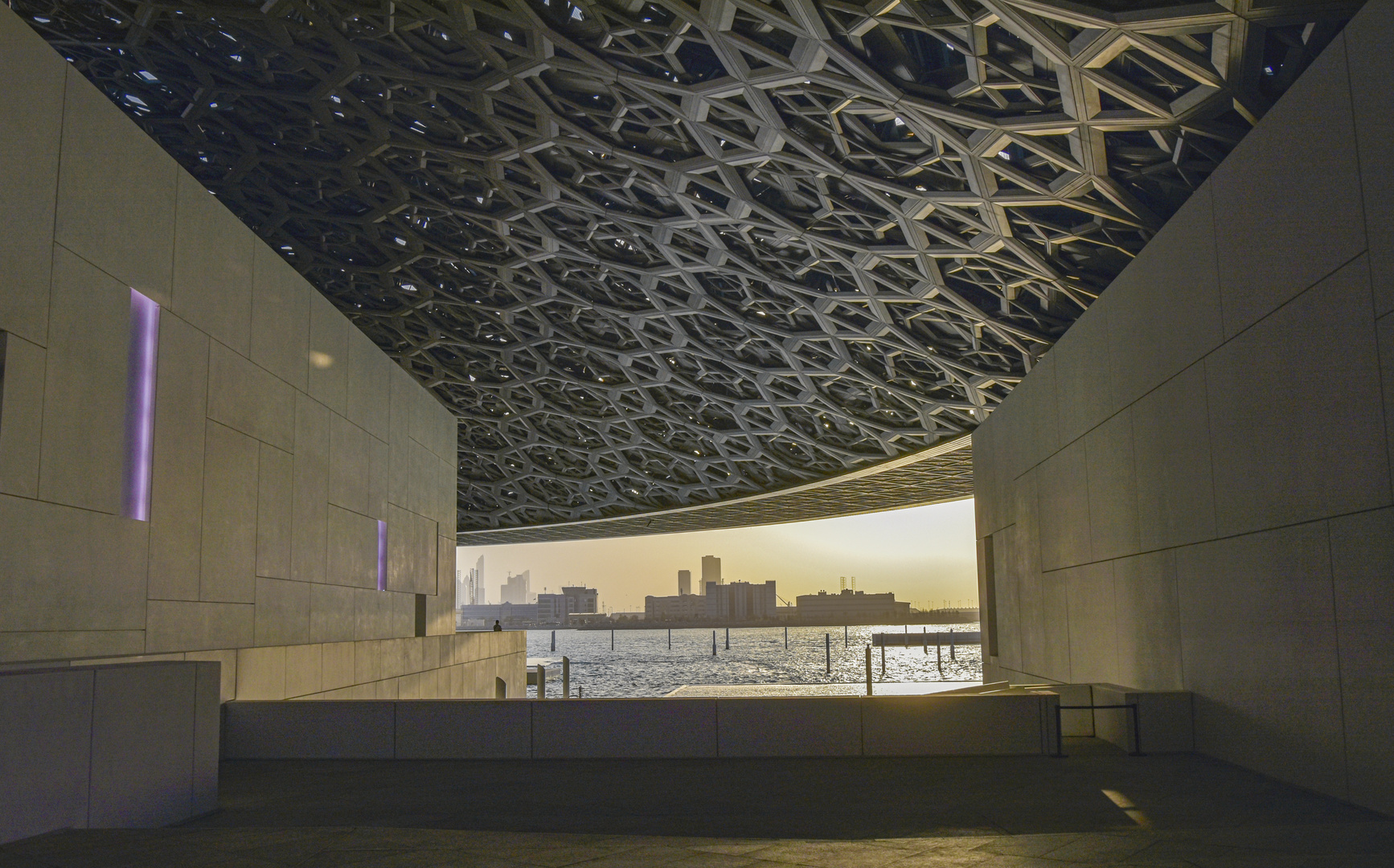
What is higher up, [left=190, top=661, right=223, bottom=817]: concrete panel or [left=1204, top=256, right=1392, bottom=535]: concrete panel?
[left=1204, top=256, right=1392, bottom=535]: concrete panel

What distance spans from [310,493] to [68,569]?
7.25 m

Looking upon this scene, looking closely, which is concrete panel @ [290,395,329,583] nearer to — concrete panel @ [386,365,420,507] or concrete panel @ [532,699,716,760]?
concrete panel @ [386,365,420,507]

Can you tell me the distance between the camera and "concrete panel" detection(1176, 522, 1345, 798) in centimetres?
923

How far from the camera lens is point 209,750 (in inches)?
328

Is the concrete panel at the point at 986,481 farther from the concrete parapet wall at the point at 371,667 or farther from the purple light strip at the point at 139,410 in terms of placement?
the purple light strip at the point at 139,410

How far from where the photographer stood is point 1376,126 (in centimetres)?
807

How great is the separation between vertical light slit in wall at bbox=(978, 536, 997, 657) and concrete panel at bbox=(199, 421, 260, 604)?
51.7 ft

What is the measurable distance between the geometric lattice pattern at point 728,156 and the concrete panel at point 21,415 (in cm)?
1078

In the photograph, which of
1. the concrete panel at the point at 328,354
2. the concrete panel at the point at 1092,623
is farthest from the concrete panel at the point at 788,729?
the concrete panel at the point at 328,354

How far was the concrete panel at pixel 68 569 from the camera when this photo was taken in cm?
993

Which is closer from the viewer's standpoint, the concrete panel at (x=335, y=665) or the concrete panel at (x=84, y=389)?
the concrete panel at (x=84, y=389)

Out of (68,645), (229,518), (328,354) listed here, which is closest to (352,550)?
(328,354)

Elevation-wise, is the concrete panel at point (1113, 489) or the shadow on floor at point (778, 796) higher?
the concrete panel at point (1113, 489)

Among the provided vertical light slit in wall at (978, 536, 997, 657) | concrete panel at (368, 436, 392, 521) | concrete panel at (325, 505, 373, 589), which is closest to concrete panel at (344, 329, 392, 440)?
concrete panel at (368, 436, 392, 521)
